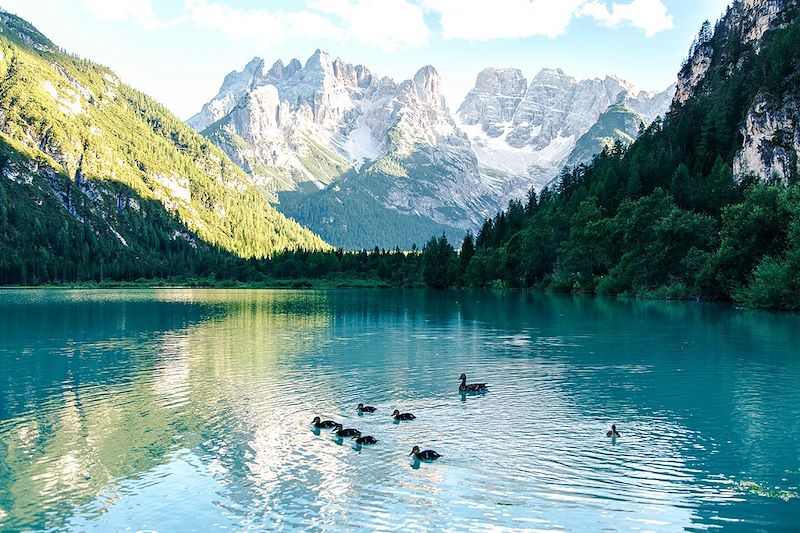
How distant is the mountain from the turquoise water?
4589cm

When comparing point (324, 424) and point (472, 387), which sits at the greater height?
point (472, 387)

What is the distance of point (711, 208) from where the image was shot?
5679 inches

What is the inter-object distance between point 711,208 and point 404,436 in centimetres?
13287

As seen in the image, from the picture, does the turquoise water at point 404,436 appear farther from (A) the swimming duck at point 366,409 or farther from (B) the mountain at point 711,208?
(B) the mountain at point 711,208

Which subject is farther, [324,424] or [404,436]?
[324,424]

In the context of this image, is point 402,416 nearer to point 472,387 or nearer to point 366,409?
point 366,409

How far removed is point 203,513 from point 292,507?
2765 millimetres

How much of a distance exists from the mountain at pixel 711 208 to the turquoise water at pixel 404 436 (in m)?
45.9

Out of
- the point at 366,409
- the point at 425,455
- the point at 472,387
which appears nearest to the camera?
the point at 425,455

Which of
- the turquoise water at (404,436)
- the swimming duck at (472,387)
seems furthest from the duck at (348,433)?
the swimming duck at (472,387)

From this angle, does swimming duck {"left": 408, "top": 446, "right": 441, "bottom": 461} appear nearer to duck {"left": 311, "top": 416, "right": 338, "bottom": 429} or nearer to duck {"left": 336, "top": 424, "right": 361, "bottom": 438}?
duck {"left": 336, "top": 424, "right": 361, "bottom": 438}

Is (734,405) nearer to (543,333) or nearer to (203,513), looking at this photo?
(203,513)

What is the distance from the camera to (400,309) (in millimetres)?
120500

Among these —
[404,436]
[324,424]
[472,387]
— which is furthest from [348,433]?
[472,387]
